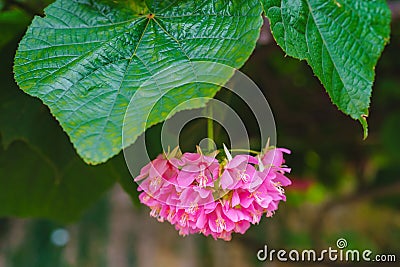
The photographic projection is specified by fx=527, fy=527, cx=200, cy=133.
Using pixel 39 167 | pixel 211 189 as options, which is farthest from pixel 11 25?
pixel 211 189

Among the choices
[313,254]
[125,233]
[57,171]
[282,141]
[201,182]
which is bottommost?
[125,233]

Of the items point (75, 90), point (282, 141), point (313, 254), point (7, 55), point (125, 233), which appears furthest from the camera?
point (125, 233)

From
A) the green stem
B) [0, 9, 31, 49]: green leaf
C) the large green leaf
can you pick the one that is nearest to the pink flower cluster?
the green stem

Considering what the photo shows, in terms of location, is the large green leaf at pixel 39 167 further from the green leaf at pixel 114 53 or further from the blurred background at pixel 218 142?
the green leaf at pixel 114 53

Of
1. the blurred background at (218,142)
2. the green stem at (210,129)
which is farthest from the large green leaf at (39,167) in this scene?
the green stem at (210,129)

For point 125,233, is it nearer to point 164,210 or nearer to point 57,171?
point 57,171

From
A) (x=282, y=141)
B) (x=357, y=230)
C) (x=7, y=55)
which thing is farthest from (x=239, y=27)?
(x=357, y=230)

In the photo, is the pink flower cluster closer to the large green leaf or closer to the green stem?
the green stem
